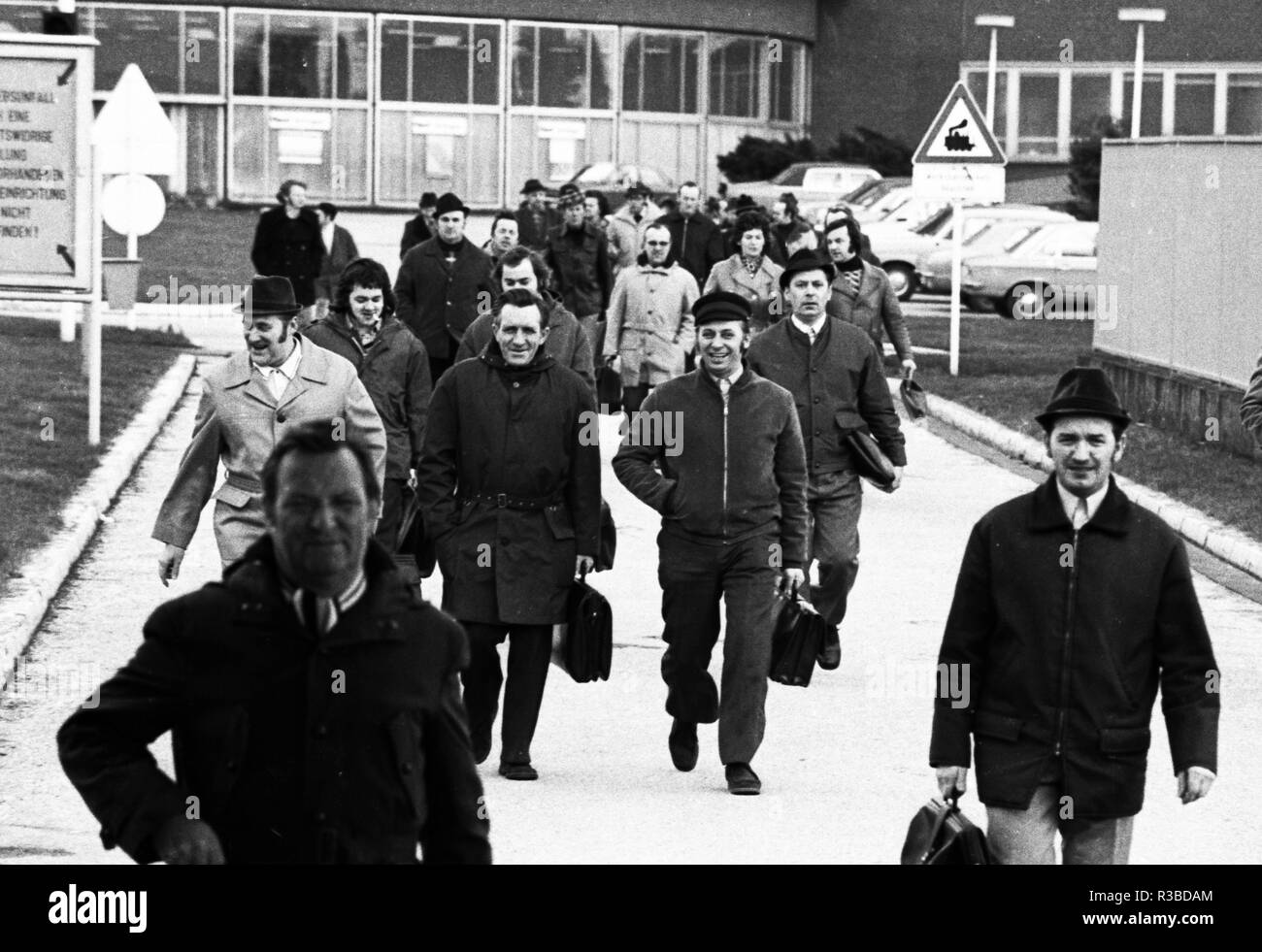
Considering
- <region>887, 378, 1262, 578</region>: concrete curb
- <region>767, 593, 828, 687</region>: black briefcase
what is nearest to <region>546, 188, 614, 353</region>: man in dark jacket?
<region>887, 378, 1262, 578</region>: concrete curb

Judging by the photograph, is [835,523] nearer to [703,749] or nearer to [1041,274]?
[703,749]

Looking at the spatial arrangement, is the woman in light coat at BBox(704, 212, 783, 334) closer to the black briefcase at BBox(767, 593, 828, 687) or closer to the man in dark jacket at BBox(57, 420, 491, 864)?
the black briefcase at BBox(767, 593, 828, 687)

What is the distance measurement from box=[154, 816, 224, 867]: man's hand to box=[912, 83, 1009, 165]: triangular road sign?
20339mm

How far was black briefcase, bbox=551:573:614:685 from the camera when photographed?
9.17 meters

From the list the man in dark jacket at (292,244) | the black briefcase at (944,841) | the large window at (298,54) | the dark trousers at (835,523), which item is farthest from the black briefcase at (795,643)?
the large window at (298,54)

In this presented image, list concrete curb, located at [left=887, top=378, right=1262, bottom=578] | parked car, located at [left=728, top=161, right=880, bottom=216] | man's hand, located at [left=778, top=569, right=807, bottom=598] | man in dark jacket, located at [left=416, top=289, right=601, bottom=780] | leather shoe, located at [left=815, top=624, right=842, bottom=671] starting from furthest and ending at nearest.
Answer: parked car, located at [left=728, top=161, right=880, bottom=216]
concrete curb, located at [left=887, top=378, right=1262, bottom=578]
leather shoe, located at [left=815, top=624, right=842, bottom=671]
man's hand, located at [left=778, top=569, right=807, bottom=598]
man in dark jacket, located at [left=416, top=289, right=601, bottom=780]

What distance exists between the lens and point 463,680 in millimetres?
9242

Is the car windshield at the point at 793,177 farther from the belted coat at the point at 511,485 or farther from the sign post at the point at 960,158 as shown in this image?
the belted coat at the point at 511,485

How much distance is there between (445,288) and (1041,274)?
19.7 m

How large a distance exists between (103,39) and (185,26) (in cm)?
201

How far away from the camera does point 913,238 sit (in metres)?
37.7
